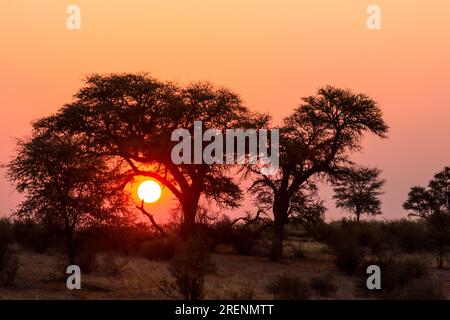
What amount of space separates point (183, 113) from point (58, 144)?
12326mm

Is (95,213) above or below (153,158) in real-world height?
below

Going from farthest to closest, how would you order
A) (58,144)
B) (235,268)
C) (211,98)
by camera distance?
(211,98)
(235,268)
(58,144)

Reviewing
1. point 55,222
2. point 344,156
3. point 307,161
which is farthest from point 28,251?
point 344,156

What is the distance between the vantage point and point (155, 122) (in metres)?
40.3

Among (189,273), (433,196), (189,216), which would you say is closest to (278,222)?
(189,216)

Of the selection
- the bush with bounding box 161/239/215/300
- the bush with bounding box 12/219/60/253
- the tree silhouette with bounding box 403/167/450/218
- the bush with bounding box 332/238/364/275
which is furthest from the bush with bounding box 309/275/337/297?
the tree silhouette with bounding box 403/167/450/218

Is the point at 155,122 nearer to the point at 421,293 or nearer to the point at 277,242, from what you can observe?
the point at 277,242

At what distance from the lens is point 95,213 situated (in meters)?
26.9

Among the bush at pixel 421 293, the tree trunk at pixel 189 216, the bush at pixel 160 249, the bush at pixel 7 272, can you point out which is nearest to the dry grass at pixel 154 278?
the bush at pixel 7 272

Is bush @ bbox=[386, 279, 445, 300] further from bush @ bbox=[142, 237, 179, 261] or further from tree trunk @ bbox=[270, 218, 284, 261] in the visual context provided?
bush @ bbox=[142, 237, 179, 261]

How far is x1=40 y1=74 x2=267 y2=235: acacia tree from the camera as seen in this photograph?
3916 cm

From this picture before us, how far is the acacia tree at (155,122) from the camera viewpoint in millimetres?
39156
